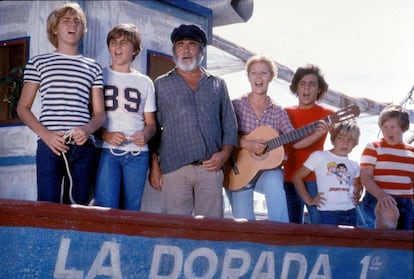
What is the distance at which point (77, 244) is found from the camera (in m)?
→ 2.91

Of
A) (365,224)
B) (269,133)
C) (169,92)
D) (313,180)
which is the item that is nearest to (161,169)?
(169,92)

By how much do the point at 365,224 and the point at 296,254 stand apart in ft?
8.35

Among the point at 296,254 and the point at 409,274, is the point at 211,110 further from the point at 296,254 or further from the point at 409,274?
the point at 409,274

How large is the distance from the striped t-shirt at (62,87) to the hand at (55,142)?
0.10m

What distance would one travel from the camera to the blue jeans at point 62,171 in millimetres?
3494

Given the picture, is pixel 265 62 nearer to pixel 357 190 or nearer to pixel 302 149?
pixel 302 149

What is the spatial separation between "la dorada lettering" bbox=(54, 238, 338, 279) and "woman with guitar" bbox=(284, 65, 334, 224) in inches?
57.2

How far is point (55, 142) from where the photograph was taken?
3.46m

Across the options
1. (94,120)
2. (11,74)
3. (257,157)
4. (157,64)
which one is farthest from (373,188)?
(11,74)

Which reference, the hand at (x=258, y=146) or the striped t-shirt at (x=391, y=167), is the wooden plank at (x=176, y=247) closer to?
the striped t-shirt at (x=391, y=167)

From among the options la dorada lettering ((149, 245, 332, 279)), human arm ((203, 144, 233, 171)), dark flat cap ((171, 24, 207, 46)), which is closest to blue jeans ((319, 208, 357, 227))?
human arm ((203, 144, 233, 171))

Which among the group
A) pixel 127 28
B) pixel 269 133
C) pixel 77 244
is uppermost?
pixel 127 28

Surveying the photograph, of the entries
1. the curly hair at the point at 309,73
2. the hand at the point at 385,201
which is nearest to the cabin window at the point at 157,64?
the curly hair at the point at 309,73

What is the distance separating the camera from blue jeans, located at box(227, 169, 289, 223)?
173 inches
